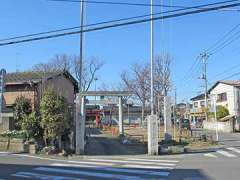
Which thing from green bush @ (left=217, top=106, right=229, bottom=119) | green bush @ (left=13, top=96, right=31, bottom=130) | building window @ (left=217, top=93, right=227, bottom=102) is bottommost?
green bush @ (left=13, top=96, right=31, bottom=130)

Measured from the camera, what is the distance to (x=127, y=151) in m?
28.4

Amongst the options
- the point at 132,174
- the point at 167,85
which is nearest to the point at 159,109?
the point at 167,85

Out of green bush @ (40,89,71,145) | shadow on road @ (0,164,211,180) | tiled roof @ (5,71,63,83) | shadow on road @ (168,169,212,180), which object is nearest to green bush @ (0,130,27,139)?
green bush @ (40,89,71,145)

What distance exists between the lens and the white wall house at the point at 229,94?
248ft

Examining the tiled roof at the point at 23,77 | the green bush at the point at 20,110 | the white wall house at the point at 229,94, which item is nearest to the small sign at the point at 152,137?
the green bush at the point at 20,110

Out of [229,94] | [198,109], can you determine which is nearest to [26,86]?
[229,94]

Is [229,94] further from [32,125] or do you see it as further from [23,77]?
[32,125]

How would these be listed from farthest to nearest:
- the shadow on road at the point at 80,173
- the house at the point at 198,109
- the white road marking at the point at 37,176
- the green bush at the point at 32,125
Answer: the house at the point at 198,109 < the green bush at the point at 32,125 < the shadow on road at the point at 80,173 < the white road marking at the point at 37,176

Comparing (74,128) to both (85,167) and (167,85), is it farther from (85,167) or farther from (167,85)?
(167,85)

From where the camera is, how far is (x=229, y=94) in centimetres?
7900

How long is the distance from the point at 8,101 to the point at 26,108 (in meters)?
8.77

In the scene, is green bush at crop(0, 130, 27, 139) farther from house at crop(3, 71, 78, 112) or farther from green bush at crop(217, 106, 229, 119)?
green bush at crop(217, 106, 229, 119)

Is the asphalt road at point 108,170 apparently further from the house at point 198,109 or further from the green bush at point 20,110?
the house at point 198,109

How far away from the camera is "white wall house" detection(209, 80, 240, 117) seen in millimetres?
75481
